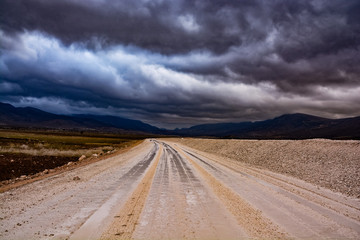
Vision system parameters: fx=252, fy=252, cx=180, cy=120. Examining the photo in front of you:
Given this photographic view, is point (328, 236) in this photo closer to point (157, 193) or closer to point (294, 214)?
point (294, 214)

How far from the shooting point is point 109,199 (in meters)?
11.0

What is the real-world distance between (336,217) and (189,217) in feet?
18.4

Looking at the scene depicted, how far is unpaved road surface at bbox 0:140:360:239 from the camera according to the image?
7.37 meters

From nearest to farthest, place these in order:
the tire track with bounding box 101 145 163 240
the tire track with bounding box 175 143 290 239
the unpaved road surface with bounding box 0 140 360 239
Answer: the tire track with bounding box 101 145 163 240
the unpaved road surface with bounding box 0 140 360 239
the tire track with bounding box 175 143 290 239

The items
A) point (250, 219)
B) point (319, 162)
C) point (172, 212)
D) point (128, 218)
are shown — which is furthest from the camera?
point (319, 162)

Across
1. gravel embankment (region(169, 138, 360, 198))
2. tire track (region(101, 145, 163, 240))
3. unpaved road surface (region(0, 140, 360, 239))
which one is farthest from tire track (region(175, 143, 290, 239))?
gravel embankment (region(169, 138, 360, 198))

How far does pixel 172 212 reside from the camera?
9.17 meters

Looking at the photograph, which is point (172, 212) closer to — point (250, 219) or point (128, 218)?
point (128, 218)

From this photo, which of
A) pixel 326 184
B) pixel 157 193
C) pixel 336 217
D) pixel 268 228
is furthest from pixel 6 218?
pixel 326 184

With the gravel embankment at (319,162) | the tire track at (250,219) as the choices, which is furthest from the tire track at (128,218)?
the gravel embankment at (319,162)

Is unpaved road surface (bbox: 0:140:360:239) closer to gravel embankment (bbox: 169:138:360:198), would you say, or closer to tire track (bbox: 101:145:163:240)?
tire track (bbox: 101:145:163:240)

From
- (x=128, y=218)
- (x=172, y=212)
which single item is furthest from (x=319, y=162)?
(x=128, y=218)

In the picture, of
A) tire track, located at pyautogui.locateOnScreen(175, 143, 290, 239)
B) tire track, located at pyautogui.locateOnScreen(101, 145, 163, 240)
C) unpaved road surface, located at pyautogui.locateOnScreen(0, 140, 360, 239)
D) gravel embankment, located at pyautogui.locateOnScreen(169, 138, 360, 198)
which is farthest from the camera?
gravel embankment, located at pyautogui.locateOnScreen(169, 138, 360, 198)

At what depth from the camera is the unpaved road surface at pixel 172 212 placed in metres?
7.37
